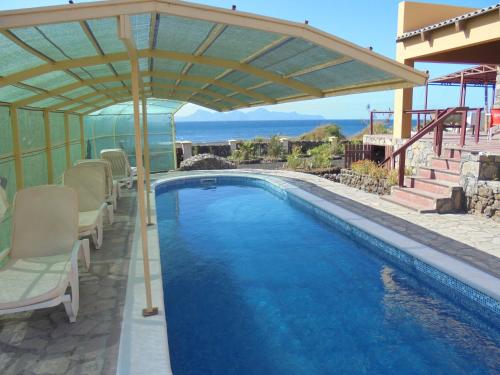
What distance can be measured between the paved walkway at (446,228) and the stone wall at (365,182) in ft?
1.83

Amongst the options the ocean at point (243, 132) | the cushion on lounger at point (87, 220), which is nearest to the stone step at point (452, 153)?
the cushion on lounger at point (87, 220)

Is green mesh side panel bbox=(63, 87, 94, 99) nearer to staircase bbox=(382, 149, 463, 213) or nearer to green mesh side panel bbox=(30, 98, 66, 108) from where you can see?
green mesh side panel bbox=(30, 98, 66, 108)

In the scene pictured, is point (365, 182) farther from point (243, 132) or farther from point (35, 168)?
point (243, 132)

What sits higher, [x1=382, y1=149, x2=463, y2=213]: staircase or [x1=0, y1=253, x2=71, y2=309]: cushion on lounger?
[x1=382, y1=149, x2=463, y2=213]: staircase

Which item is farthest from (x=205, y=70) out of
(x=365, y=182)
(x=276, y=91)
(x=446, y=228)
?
(x=365, y=182)

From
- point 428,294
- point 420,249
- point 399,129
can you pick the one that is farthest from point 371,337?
point 399,129

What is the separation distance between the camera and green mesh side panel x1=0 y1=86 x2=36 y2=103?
19.5 feet

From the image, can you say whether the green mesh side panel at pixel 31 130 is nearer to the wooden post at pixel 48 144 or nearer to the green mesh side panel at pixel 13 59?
the wooden post at pixel 48 144

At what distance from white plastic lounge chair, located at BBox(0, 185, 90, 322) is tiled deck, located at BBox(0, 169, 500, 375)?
0.28 meters

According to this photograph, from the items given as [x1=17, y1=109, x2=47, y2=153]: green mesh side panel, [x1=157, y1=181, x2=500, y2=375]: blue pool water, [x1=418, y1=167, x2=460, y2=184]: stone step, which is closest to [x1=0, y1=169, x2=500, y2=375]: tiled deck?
[x1=157, y1=181, x2=500, y2=375]: blue pool water

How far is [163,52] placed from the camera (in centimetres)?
543

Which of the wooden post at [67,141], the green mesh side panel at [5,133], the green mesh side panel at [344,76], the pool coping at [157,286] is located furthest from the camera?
the wooden post at [67,141]

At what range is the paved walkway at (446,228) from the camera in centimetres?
621

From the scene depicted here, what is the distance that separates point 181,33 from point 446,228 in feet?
20.2
